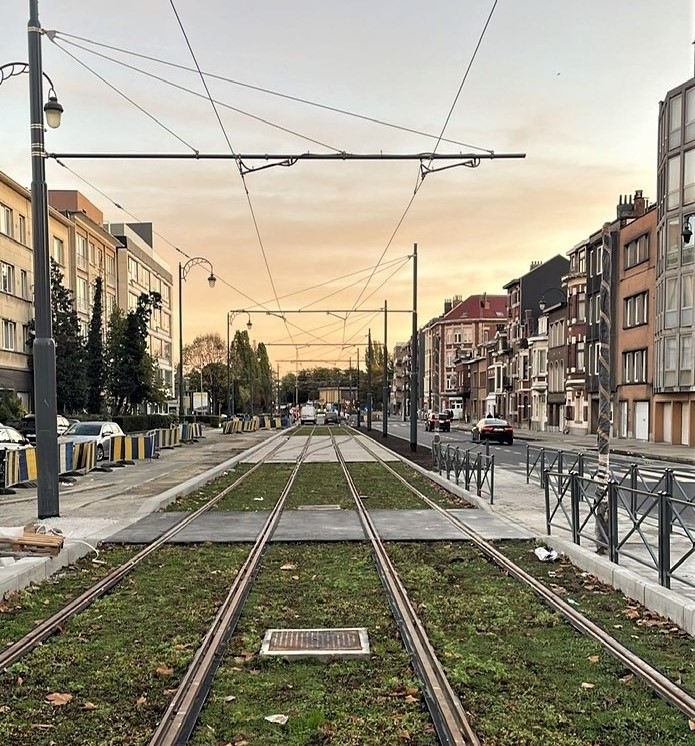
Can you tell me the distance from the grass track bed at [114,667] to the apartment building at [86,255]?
5451 centimetres

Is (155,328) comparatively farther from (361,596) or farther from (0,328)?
(361,596)

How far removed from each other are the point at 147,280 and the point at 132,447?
5555 cm

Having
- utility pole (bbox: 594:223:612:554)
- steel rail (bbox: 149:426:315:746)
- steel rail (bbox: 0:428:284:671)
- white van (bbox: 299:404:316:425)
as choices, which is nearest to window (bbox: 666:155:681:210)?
utility pole (bbox: 594:223:612:554)

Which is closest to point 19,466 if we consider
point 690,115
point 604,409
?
point 604,409

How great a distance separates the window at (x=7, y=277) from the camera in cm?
4762

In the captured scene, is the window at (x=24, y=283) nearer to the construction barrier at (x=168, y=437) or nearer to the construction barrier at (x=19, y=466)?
the construction barrier at (x=168, y=437)

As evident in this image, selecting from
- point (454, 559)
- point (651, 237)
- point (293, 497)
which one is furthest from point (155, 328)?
point (454, 559)

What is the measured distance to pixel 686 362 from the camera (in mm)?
42688

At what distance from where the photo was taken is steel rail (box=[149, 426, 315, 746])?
16.0ft

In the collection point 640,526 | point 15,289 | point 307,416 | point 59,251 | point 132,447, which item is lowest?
point 307,416

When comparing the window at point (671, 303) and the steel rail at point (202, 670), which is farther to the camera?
the window at point (671, 303)

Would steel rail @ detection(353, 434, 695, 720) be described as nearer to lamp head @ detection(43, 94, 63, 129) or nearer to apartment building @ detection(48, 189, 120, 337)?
lamp head @ detection(43, 94, 63, 129)

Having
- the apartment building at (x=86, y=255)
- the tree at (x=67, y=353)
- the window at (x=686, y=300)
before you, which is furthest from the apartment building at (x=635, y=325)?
the apartment building at (x=86, y=255)

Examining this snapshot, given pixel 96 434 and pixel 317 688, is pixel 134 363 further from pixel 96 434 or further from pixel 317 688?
pixel 317 688
